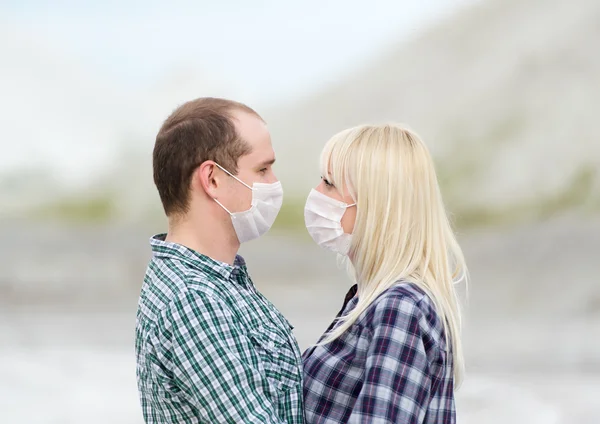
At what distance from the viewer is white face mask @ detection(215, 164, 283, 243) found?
1.58m

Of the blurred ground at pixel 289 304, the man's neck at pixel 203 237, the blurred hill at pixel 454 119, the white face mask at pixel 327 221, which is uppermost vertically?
the blurred hill at pixel 454 119

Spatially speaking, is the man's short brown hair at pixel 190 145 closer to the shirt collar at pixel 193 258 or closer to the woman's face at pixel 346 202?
the shirt collar at pixel 193 258

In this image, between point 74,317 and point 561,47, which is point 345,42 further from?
point 74,317

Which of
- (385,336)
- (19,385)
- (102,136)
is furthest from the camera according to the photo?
(102,136)

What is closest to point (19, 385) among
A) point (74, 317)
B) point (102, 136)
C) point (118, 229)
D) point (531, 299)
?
point (74, 317)

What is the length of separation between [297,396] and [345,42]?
3.83 m

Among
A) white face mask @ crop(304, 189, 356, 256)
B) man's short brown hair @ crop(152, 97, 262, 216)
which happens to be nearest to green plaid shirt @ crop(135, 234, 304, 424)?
man's short brown hair @ crop(152, 97, 262, 216)

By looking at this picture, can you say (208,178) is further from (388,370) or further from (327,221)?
(388,370)

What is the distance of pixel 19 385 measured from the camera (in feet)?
16.0

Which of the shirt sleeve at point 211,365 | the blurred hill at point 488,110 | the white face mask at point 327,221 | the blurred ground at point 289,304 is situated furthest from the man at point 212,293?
the blurred hill at point 488,110

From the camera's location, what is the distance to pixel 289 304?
5.39 meters

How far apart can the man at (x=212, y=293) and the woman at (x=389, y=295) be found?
0.10 metres

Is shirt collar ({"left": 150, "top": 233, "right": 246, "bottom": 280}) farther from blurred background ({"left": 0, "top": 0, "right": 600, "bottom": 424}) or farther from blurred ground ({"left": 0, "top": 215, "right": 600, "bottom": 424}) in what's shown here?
blurred background ({"left": 0, "top": 0, "right": 600, "bottom": 424})

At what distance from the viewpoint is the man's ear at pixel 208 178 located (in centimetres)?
151
